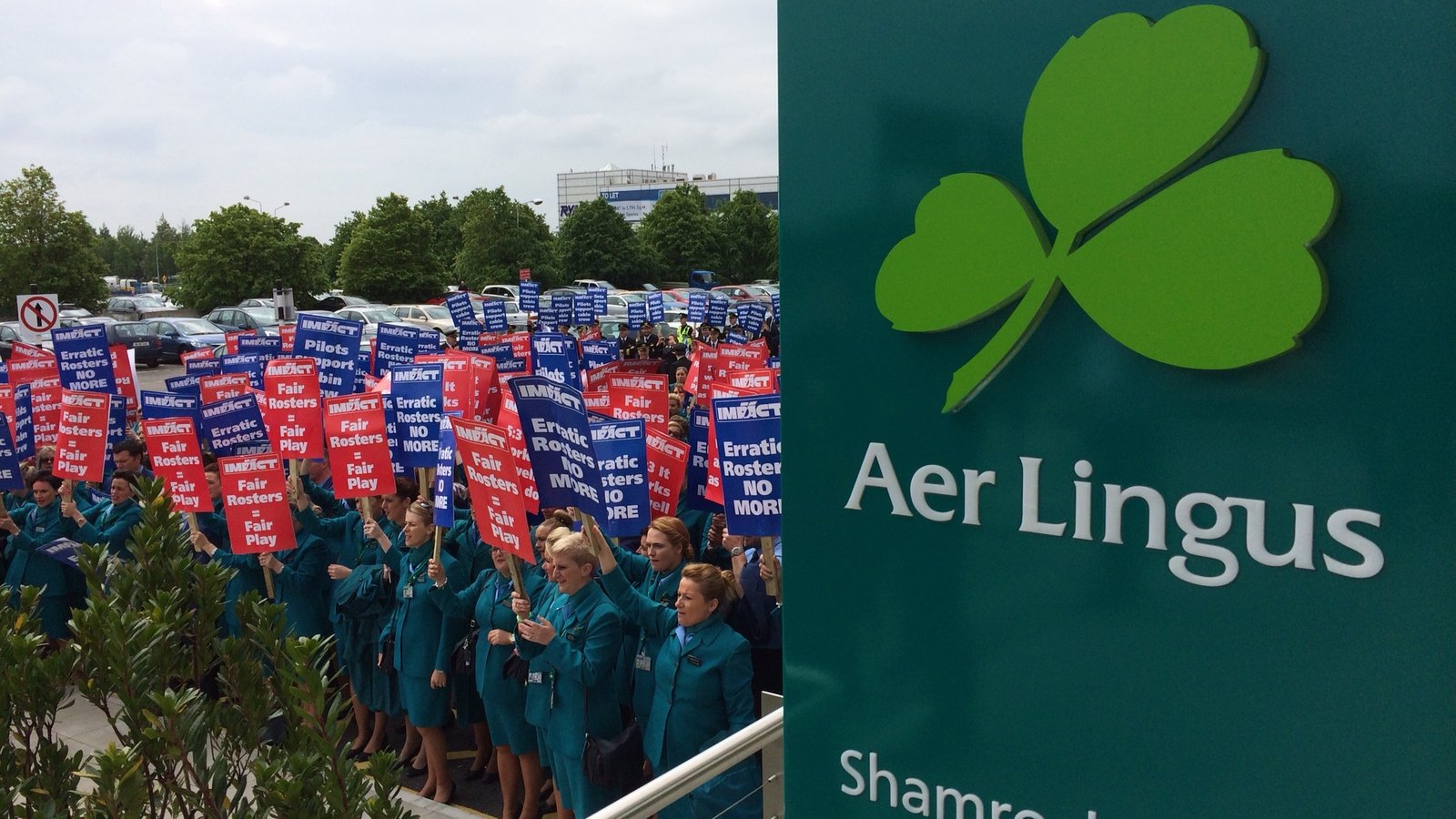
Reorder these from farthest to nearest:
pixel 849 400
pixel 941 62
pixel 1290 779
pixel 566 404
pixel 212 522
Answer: pixel 212 522 → pixel 566 404 → pixel 849 400 → pixel 941 62 → pixel 1290 779

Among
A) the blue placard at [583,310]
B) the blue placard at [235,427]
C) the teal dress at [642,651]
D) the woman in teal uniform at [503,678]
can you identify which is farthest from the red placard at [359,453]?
the blue placard at [583,310]

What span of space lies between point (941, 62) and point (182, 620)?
2.86 m

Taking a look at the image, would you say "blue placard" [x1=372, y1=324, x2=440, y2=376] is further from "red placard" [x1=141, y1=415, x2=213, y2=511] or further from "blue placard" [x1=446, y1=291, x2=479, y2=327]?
"blue placard" [x1=446, y1=291, x2=479, y2=327]

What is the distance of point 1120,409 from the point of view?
1369 mm

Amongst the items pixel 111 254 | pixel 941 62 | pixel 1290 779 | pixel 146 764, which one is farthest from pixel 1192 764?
pixel 111 254

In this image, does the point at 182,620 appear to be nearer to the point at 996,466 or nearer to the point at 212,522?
the point at 996,466

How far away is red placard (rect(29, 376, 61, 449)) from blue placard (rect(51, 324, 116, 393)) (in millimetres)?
461

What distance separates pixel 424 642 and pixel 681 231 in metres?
57.8

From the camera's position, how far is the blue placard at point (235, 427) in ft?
31.5

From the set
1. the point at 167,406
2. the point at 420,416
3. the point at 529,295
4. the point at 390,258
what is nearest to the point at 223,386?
the point at 167,406

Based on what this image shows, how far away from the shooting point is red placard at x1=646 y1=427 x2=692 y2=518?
752 cm

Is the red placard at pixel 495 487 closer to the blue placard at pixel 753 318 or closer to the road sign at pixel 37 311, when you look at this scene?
the road sign at pixel 37 311

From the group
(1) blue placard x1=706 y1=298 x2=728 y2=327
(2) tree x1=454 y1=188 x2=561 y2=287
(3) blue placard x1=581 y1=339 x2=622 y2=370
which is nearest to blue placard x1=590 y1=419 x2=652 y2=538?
(3) blue placard x1=581 y1=339 x2=622 y2=370

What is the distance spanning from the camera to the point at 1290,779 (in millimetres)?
1314
